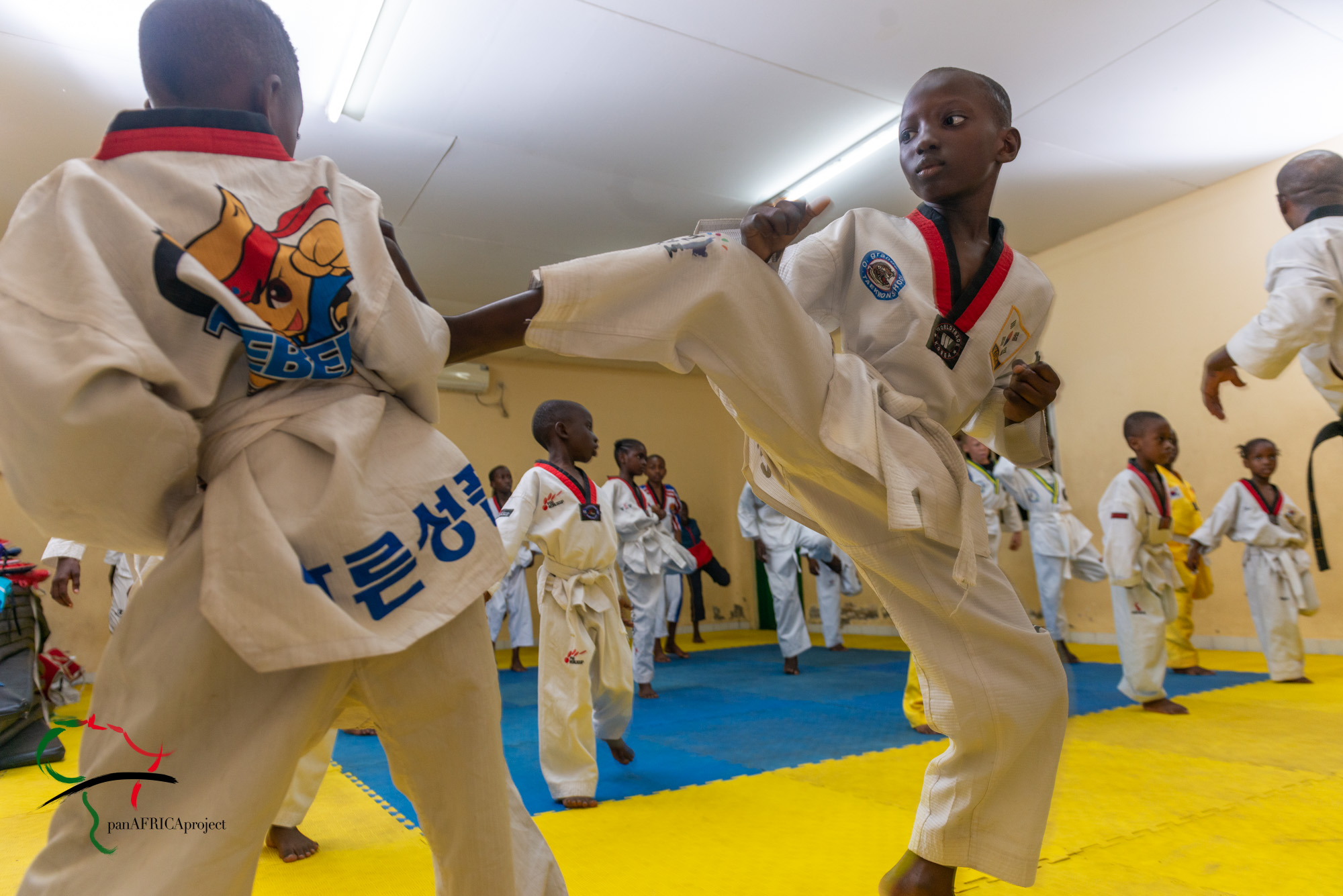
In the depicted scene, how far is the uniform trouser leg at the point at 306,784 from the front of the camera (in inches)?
96.1

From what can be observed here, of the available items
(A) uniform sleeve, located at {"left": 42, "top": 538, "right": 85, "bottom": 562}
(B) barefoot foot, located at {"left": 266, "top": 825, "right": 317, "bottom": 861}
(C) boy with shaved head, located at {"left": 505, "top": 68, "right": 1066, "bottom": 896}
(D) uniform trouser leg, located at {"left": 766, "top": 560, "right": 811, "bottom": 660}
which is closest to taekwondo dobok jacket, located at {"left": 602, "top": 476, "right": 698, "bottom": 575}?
(D) uniform trouser leg, located at {"left": 766, "top": 560, "right": 811, "bottom": 660}

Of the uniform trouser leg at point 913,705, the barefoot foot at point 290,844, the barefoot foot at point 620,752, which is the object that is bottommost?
the barefoot foot at point 290,844

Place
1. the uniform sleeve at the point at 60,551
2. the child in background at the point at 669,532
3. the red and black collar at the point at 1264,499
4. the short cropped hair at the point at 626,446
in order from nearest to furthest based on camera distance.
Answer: the uniform sleeve at the point at 60,551 < the red and black collar at the point at 1264,499 < the short cropped hair at the point at 626,446 < the child in background at the point at 669,532

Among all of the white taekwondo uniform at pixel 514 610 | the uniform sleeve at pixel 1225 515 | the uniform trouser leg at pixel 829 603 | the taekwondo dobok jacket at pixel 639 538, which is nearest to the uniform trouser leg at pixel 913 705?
the taekwondo dobok jacket at pixel 639 538

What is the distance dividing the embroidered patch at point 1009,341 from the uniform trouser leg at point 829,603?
249 inches

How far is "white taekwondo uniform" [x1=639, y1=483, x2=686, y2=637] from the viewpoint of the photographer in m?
7.43

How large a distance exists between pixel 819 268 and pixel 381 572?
1.07m

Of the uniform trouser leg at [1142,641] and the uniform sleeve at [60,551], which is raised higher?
the uniform trouser leg at [1142,641]

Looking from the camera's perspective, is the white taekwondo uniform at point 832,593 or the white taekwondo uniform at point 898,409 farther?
the white taekwondo uniform at point 832,593

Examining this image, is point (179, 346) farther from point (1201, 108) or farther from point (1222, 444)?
point (1222, 444)

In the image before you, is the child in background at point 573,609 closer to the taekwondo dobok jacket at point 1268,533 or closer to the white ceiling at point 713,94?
the white ceiling at point 713,94

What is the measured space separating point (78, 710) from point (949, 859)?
22.5 feet

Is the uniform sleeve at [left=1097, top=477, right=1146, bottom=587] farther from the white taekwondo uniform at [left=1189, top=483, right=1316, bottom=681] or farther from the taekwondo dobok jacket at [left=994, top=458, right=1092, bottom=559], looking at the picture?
the taekwondo dobok jacket at [left=994, top=458, right=1092, bottom=559]

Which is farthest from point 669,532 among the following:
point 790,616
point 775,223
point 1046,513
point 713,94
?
point 775,223
